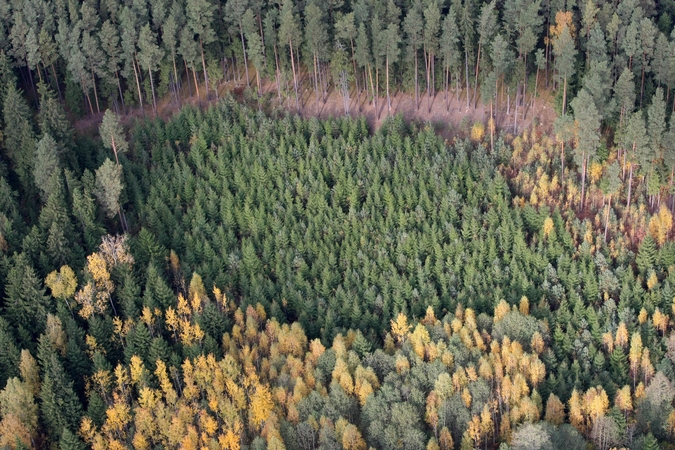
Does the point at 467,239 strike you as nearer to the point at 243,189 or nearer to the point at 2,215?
the point at 243,189

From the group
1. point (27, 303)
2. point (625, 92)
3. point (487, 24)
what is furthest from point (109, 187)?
point (625, 92)

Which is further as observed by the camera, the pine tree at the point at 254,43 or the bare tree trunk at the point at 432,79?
the bare tree trunk at the point at 432,79

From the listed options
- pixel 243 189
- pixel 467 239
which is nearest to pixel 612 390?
pixel 467 239

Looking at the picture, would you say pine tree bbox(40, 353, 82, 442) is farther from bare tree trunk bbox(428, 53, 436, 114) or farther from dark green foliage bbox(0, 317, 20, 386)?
bare tree trunk bbox(428, 53, 436, 114)

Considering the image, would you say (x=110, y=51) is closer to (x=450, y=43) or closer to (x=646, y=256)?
(x=450, y=43)

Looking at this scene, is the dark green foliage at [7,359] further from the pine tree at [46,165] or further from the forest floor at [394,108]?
the forest floor at [394,108]

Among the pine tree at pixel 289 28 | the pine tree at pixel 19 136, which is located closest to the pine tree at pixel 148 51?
the pine tree at pixel 289 28
